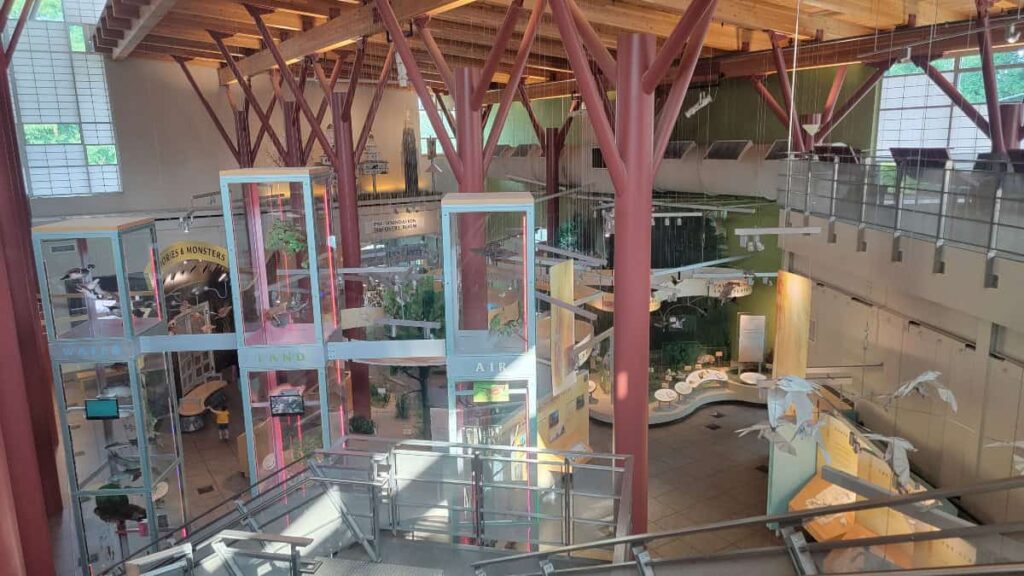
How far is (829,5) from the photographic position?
36.4ft

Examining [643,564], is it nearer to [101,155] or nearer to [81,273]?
[81,273]

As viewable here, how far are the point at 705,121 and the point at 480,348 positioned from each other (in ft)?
47.6

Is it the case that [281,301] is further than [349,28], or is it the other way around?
[349,28]

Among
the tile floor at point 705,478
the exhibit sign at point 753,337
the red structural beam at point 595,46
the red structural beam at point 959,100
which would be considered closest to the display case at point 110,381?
the red structural beam at point 595,46

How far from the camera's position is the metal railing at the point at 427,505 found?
653cm

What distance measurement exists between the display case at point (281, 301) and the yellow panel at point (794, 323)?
6.56 meters

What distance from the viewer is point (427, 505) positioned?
22.7ft

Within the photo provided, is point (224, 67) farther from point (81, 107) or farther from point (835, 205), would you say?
point (835, 205)

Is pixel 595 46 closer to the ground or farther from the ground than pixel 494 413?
farther from the ground

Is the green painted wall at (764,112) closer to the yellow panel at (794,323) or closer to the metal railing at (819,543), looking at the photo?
the yellow panel at (794,323)

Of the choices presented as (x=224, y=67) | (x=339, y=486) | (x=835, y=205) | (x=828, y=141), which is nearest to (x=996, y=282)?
(x=835, y=205)

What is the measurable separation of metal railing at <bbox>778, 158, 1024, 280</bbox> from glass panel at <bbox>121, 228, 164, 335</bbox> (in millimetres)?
9424

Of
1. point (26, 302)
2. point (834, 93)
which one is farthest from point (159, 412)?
point (834, 93)

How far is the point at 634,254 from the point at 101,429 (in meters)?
6.82
